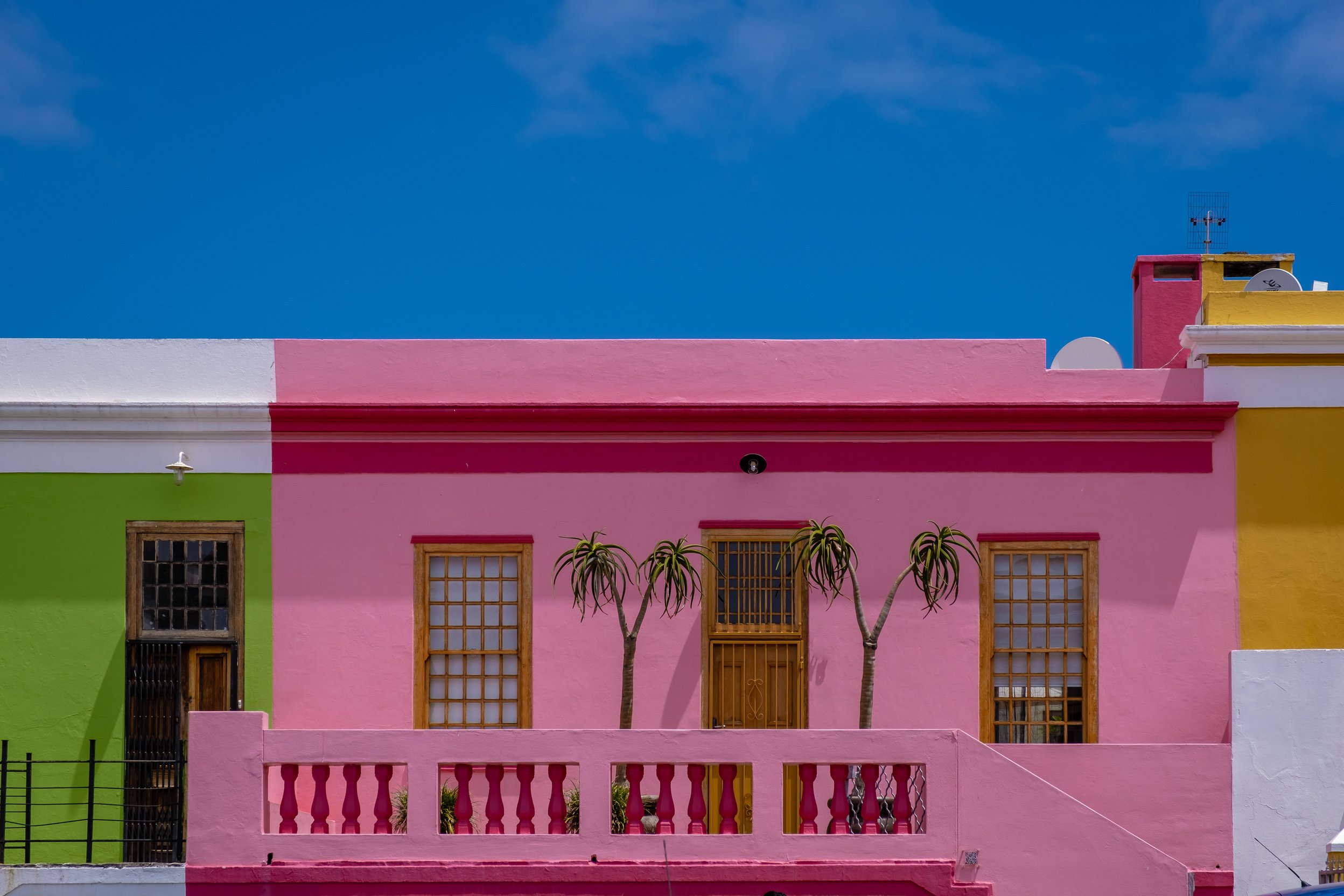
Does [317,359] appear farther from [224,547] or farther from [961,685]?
[961,685]

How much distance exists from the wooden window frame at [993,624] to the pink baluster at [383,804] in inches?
194

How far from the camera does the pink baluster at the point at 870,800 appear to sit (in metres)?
8.68

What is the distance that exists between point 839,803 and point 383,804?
3.03 metres

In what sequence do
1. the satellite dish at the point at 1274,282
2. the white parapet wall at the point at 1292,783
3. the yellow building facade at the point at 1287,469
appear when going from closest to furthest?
the white parapet wall at the point at 1292,783, the yellow building facade at the point at 1287,469, the satellite dish at the point at 1274,282

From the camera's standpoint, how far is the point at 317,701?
10.8m

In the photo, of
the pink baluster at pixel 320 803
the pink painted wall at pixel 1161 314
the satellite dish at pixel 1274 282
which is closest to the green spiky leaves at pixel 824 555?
the pink baluster at pixel 320 803

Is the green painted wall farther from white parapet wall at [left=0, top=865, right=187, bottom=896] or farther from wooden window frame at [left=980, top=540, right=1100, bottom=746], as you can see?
wooden window frame at [left=980, top=540, right=1100, bottom=746]

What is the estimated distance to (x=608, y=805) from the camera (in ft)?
28.5

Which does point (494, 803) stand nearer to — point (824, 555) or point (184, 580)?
point (824, 555)

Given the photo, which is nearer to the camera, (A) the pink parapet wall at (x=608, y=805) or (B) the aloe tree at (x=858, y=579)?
(A) the pink parapet wall at (x=608, y=805)

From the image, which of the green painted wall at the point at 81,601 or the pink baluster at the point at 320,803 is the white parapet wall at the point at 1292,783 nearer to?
the pink baluster at the point at 320,803

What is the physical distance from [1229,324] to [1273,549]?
1.94m

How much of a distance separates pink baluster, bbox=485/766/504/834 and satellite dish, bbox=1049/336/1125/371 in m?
6.99

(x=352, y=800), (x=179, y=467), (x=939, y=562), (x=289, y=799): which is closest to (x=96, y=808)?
(x=179, y=467)
